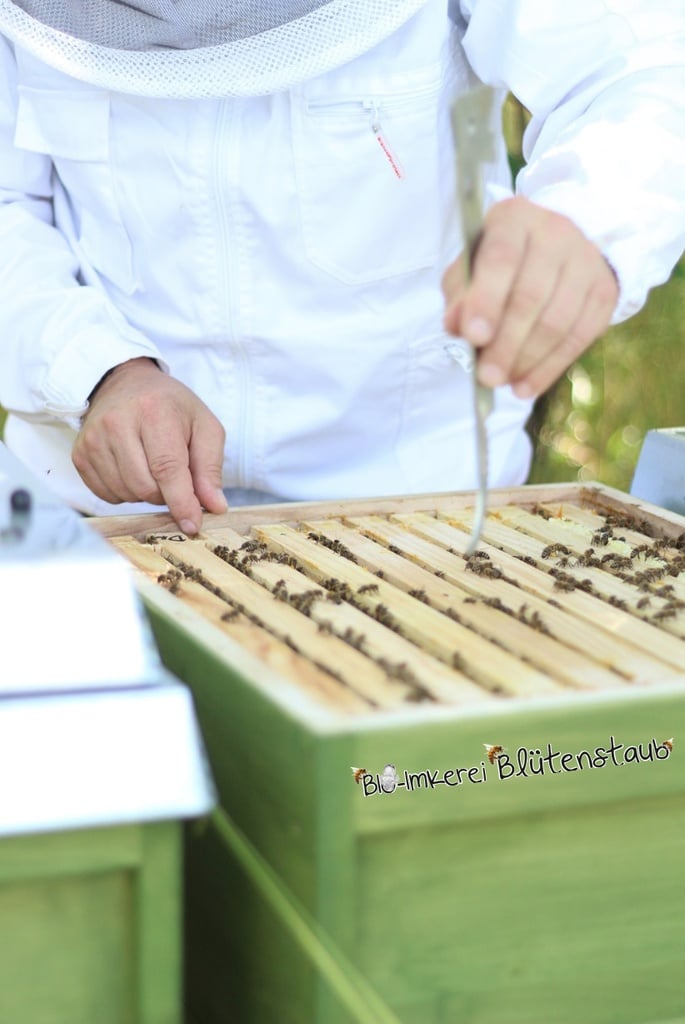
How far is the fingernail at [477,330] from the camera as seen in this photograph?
1.12 m

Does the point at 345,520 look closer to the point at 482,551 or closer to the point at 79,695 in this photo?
the point at 482,551

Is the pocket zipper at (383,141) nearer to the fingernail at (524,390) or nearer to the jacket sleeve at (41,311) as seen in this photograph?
the jacket sleeve at (41,311)

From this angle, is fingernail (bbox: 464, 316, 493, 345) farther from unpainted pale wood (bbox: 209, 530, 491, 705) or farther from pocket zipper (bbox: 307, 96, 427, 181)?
pocket zipper (bbox: 307, 96, 427, 181)

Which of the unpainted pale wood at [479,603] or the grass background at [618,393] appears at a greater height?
the unpainted pale wood at [479,603]

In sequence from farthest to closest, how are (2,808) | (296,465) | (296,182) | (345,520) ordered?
(296,465) < (296,182) < (345,520) < (2,808)

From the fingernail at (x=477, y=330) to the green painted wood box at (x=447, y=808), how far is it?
0.27 m

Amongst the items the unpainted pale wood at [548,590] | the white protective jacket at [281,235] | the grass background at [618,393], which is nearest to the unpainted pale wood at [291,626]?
the unpainted pale wood at [548,590]

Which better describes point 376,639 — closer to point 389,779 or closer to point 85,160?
point 389,779

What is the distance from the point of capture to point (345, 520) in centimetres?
168

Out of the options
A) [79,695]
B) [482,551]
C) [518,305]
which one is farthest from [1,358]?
[79,695]

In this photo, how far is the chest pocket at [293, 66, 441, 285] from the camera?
6.03 feet

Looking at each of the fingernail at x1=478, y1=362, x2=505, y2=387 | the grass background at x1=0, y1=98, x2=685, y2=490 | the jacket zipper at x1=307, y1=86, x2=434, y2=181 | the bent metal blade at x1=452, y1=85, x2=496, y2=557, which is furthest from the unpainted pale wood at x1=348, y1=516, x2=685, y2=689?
the grass background at x1=0, y1=98, x2=685, y2=490

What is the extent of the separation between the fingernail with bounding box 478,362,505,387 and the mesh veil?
0.69 m

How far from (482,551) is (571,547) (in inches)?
4.4
